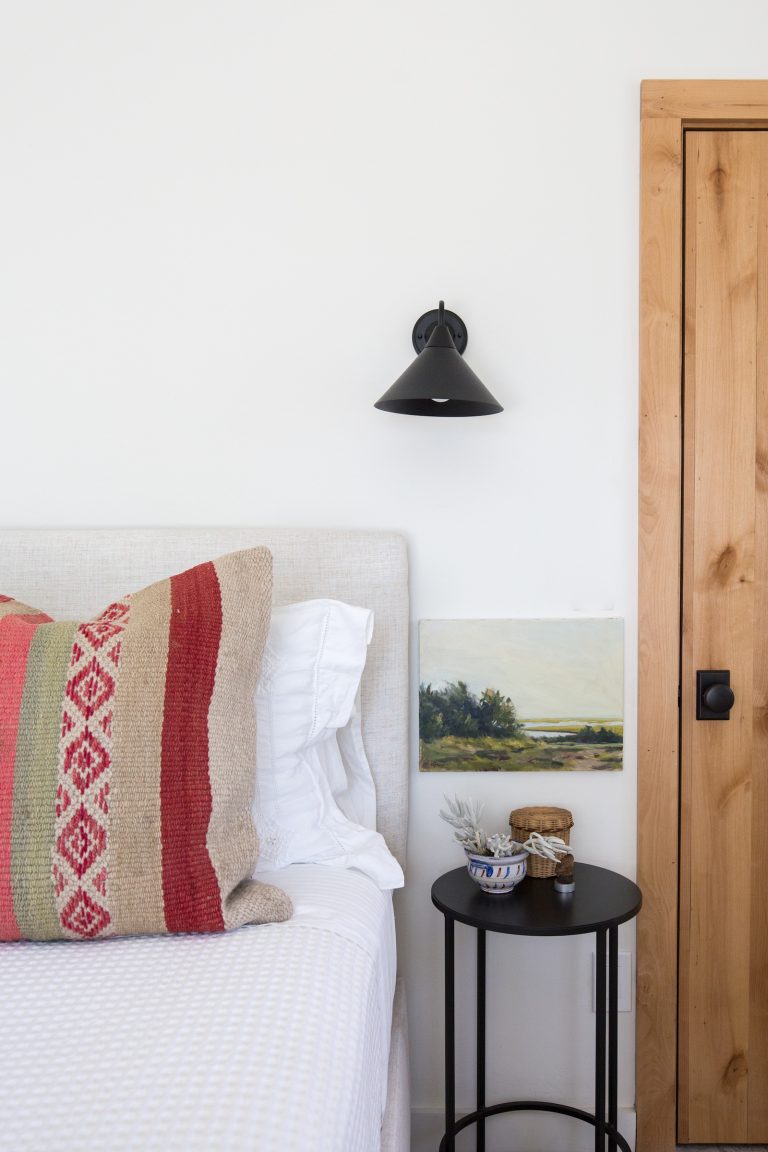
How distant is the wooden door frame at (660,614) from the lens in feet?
5.54

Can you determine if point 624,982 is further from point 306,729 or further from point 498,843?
point 306,729

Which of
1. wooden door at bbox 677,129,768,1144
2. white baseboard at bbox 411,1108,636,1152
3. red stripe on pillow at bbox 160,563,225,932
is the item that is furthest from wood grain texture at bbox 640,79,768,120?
white baseboard at bbox 411,1108,636,1152

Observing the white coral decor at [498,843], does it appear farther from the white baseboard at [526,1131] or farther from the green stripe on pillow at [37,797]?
the green stripe on pillow at [37,797]

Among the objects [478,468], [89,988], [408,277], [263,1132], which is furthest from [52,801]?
[408,277]

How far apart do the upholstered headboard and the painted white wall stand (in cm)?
8

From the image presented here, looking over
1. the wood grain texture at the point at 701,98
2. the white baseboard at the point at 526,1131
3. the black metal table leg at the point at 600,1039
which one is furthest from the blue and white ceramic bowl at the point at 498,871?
the wood grain texture at the point at 701,98

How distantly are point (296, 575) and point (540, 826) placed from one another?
651 mm

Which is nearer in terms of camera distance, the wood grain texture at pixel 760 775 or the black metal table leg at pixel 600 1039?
the black metal table leg at pixel 600 1039

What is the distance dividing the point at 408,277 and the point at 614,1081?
1.52 m

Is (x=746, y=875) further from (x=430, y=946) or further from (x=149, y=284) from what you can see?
(x=149, y=284)

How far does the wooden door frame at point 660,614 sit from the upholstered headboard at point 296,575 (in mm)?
485

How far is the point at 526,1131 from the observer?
1.73 metres

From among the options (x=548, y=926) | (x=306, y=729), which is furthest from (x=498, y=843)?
(x=306, y=729)

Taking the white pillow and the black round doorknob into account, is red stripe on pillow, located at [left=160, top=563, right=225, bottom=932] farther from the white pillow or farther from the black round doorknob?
the black round doorknob
